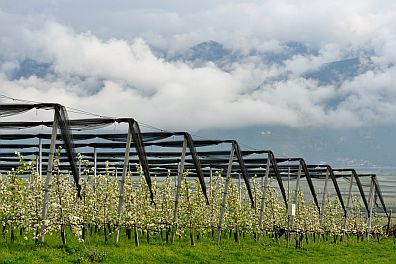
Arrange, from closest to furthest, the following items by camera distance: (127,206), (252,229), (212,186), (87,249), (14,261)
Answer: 1. (14,261)
2. (87,249)
3. (127,206)
4. (252,229)
5. (212,186)

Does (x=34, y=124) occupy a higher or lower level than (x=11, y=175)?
higher

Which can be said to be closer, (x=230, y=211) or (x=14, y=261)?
(x=14, y=261)

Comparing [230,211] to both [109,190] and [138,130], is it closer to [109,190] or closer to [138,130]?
[109,190]

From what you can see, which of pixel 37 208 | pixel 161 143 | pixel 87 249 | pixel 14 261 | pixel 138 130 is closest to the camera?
pixel 14 261

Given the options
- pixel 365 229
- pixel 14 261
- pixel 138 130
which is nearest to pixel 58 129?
pixel 138 130

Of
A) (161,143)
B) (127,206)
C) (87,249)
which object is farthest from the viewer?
(161,143)

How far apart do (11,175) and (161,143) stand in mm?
10426

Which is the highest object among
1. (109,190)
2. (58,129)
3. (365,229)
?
(58,129)

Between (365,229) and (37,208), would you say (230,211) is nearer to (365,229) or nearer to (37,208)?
(37,208)

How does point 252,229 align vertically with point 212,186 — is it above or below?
below

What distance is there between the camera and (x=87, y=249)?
67.6 feet

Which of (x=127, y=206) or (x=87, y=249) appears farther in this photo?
(x=127, y=206)

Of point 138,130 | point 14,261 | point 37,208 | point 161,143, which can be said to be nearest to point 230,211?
point 161,143

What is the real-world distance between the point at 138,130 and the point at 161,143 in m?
5.60
